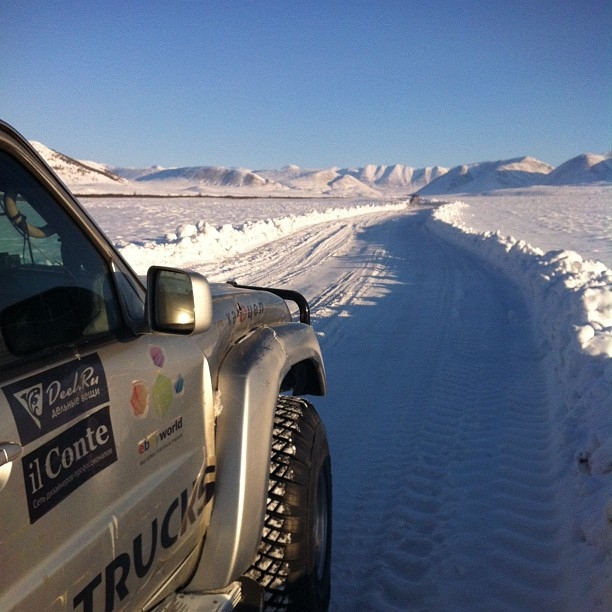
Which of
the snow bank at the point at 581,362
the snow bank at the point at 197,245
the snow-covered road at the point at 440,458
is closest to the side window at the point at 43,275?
the snow-covered road at the point at 440,458

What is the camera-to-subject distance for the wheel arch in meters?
Answer: 2.12

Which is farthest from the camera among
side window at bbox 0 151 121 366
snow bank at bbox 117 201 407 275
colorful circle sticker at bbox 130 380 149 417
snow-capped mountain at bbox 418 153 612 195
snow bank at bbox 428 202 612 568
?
snow-capped mountain at bbox 418 153 612 195

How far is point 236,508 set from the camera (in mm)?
2135

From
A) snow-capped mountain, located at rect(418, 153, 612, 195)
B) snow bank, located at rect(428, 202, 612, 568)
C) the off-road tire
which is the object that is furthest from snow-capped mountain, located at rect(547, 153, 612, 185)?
the off-road tire

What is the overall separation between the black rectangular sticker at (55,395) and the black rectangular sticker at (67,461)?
4 cm

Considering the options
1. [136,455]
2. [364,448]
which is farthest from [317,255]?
[136,455]

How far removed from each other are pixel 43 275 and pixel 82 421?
503 millimetres

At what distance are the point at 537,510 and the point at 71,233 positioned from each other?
11.1ft

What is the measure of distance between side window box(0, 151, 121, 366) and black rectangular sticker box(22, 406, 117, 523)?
241 millimetres

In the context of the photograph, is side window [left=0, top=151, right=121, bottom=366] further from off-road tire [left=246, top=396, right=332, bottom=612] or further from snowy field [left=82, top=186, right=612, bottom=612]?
snowy field [left=82, top=186, right=612, bottom=612]

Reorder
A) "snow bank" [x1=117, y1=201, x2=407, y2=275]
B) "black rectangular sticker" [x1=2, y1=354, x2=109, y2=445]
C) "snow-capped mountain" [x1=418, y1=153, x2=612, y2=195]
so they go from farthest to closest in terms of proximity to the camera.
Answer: "snow-capped mountain" [x1=418, y1=153, x2=612, y2=195]
"snow bank" [x1=117, y1=201, x2=407, y2=275]
"black rectangular sticker" [x1=2, y1=354, x2=109, y2=445]

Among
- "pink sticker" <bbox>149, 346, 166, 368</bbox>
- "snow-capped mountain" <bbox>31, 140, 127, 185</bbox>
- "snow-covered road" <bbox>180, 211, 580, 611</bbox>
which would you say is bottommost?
"snow-covered road" <bbox>180, 211, 580, 611</bbox>

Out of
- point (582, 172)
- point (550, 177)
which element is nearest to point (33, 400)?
point (582, 172)

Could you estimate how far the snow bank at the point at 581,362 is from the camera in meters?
3.60
